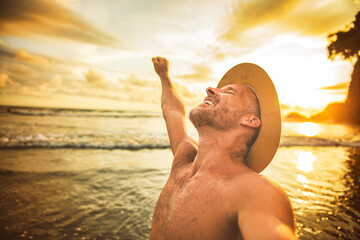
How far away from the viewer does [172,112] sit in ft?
7.56

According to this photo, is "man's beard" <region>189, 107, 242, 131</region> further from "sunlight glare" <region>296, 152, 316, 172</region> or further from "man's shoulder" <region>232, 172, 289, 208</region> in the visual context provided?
"sunlight glare" <region>296, 152, 316, 172</region>

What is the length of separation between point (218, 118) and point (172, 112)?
827 mm

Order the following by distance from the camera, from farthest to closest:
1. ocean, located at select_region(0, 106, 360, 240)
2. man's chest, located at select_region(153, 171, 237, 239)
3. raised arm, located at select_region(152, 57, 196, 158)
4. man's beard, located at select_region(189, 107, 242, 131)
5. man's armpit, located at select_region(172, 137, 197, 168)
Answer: ocean, located at select_region(0, 106, 360, 240)
raised arm, located at select_region(152, 57, 196, 158)
man's armpit, located at select_region(172, 137, 197, 168)
man's beard, located at select_region(189, 107, 242, 131)
man's chest, located at select_region(153, 171, 237, 239)

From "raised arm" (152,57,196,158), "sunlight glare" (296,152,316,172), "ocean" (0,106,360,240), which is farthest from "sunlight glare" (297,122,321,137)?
"raised arm" (152,57,196,158)

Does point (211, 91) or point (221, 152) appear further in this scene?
point (211, 91)

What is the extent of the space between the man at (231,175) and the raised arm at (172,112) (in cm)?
10

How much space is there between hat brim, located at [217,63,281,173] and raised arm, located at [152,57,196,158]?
0.63m

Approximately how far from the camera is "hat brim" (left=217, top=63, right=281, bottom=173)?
58.2 inches

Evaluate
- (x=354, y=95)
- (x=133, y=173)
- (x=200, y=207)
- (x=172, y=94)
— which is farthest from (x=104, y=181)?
(x=354, y=95)

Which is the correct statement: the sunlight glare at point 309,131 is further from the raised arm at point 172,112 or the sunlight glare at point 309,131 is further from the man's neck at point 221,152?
the man's neck at point 221,152

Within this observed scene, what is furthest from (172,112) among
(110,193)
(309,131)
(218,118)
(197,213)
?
(309,131)

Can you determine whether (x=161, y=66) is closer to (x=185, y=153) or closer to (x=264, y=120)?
(x=185, y=153)

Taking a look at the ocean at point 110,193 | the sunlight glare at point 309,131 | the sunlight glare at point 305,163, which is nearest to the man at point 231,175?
the ocean at point 110,193

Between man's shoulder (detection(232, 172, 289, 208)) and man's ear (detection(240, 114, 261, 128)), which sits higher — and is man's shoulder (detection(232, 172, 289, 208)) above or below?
→ below
